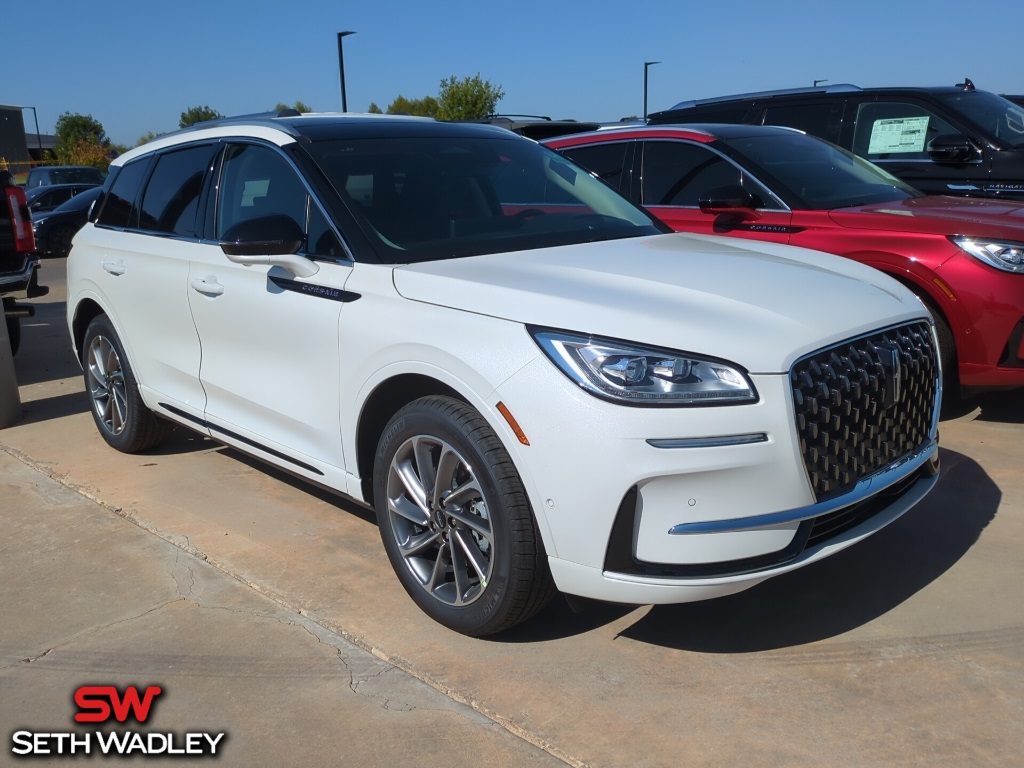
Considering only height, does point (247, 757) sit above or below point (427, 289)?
below

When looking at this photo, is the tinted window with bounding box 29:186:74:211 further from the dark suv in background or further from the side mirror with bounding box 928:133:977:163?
the side mirror with bounding box 928:133:977:163

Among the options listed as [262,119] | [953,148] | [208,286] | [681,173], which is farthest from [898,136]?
[208,286]

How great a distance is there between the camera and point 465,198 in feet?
13.5

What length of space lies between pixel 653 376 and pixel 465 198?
158cm

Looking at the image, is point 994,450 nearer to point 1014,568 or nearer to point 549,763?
point 1014,568

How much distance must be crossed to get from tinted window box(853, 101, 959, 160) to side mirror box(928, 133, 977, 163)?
23 centimetres

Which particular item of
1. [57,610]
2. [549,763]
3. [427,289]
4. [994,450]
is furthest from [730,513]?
[994,450]

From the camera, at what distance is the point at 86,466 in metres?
5.55

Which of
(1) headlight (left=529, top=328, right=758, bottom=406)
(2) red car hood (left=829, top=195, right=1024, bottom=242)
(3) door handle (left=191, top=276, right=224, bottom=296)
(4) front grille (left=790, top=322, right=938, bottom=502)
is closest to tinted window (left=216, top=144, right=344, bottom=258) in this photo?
(3) door handle (left=191, top=276, right=224, bottom=296)

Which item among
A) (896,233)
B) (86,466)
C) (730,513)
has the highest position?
(896,233)

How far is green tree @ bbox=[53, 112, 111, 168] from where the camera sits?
5345 centimetres

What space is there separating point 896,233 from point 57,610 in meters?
4.61

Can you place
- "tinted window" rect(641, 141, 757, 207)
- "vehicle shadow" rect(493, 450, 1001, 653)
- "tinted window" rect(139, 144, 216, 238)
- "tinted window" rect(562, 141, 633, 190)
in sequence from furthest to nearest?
"tinted window" rect(562, 141, 633, 190) → "tinted window" rect(641, 141, 757, 207) → "tinted window" rect(139, 144, 216, 238) → "vehicle shadow" rect(493, 450, 1001, 653)

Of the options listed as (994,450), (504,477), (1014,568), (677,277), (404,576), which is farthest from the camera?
(994,450)
